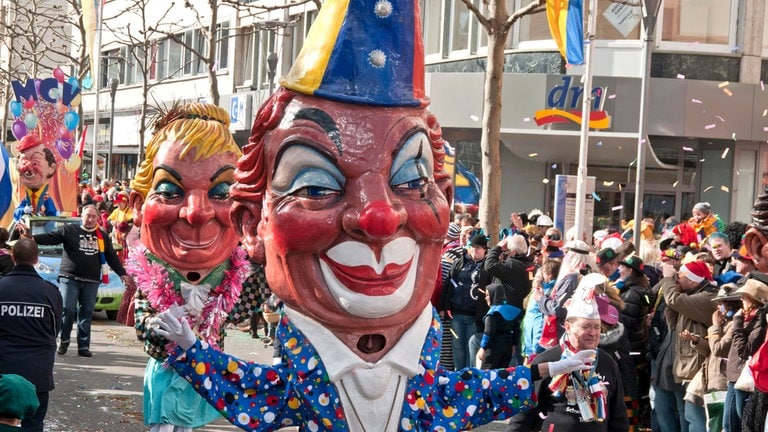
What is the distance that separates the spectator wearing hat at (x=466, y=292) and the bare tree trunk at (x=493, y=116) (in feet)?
10.9

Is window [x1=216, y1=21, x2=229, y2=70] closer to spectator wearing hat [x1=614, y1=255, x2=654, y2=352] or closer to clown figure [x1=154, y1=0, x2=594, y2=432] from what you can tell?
spectator wearing hat [x1=614, y1=255, x2=654, y2=352]

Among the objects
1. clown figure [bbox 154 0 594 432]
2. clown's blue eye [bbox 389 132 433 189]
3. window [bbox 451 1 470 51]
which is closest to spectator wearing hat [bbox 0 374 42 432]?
clown figure [bbox 154 0 594 432]

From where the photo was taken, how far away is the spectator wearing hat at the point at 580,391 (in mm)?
6086

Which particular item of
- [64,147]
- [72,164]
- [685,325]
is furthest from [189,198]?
[64,147]

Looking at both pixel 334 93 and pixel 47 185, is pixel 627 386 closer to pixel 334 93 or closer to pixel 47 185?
pixel 334 93

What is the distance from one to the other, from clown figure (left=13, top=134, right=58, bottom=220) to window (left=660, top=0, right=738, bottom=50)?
37.1 ft

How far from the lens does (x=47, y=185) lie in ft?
56.5

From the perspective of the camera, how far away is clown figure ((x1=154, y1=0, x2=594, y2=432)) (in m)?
4.75

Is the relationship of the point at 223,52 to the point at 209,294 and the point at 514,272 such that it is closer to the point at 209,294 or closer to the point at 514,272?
the point at 514,272

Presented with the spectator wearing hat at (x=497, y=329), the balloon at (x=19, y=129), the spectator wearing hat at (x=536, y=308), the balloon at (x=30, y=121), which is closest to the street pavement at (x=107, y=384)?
the spectator wearing hat at (x=497, y=329)

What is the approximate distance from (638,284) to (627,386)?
934mm

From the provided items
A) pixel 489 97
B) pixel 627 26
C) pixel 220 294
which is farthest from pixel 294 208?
pixel 627 26

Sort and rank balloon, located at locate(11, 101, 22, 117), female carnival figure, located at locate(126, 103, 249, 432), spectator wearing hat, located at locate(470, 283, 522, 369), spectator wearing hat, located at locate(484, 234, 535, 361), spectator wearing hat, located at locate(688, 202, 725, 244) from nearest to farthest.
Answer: female carnival figure, located at locate(126, 103, 249, 432), spectator wearing hat, located at locate(470, 283, 522, 369), spectator wearing hat, located at locate(484, 234, 535, 361), spectator wearing hat, located at locate(688, 202, 725, 244), balloon, located at locate(11, 101, 22, 117)

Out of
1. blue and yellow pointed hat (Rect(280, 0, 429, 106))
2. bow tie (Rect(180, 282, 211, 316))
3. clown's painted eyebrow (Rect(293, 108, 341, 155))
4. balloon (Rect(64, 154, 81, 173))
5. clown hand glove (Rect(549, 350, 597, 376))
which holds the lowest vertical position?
bow tie (Rect(180, 282, 211, 316))
